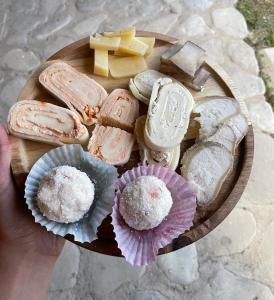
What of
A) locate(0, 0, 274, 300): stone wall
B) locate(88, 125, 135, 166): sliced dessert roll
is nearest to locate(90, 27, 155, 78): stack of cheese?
locate(88, 125, 135, 166): sliced dessert roll

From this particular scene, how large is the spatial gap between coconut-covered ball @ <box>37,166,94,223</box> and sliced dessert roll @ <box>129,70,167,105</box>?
1.36ft

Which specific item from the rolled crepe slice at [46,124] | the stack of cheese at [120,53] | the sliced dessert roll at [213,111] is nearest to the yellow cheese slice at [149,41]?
the stack of cheese at [120,53]

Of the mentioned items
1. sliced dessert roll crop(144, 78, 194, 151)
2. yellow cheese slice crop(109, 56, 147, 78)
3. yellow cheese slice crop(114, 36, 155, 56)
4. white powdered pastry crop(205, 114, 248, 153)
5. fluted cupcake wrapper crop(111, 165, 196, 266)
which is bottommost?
fluted cupcake wrapper crop(111, 165, 196, 266)

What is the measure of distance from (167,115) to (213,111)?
165 millimetres

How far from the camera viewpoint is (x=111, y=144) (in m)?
1.68

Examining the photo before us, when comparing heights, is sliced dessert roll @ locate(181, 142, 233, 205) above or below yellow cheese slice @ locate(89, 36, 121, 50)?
below

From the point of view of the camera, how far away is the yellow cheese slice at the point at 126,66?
182 centimetres

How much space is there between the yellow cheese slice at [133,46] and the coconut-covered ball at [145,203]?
21.5 inches

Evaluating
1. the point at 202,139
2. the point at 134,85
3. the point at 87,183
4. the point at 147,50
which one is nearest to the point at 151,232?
the point at 87,183

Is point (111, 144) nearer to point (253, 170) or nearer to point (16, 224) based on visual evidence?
point (16, 224)

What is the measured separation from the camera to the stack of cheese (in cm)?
181

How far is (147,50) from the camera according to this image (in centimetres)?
184

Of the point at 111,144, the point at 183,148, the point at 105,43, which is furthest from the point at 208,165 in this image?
the point at 105,43

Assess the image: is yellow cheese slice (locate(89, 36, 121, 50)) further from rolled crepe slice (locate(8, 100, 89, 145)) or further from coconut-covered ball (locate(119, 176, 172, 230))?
coconut-covered ball (locate(119, 176, 172, 230))
